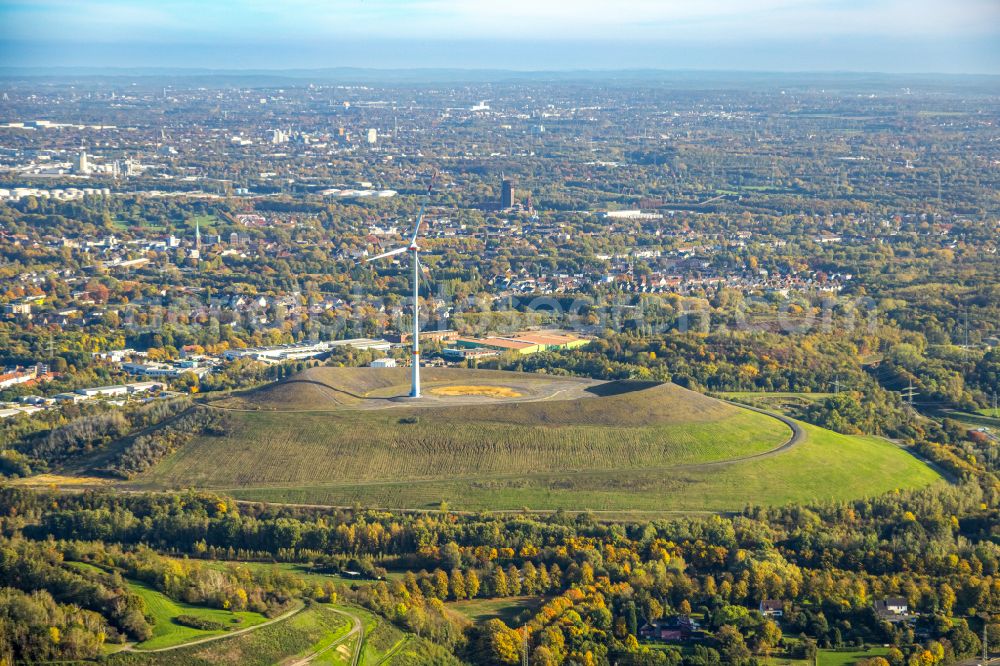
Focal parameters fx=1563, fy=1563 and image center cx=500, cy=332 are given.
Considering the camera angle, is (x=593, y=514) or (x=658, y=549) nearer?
(x=658, y=549)

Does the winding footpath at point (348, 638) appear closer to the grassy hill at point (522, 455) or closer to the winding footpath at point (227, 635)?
the winding footpath at point (227, 635)

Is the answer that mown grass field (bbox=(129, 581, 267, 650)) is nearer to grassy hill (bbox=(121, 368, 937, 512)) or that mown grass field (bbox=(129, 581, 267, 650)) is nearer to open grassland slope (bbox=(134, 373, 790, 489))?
grassy hill (bbox=(121, 368, 937, 512))

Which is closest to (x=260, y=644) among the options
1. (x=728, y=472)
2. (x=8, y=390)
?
(x=728, y=472)

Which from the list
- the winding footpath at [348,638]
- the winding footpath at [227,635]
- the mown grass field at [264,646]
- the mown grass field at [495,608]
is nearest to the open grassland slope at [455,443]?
the mown grass field at [495,608]

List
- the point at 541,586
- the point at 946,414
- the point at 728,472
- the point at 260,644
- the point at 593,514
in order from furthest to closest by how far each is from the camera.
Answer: the point at 946,414 < the point at 728,472 < the point at 593,514 < the point at 541,586 < the point at 260,644

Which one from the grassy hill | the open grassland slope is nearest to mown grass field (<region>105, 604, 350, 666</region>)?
the grassy hill

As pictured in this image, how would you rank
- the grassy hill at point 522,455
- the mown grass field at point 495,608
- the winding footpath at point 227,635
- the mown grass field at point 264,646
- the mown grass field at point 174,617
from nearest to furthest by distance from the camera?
1. the mown grass field at point 264,646
2. the winding footpath at point 227,635
3. the mown grass field at point 174,617
4. the mown grass field at point 495,608
5. the grassy hill at point 522,455

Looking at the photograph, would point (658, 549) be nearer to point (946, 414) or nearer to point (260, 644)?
point (260, 644)
